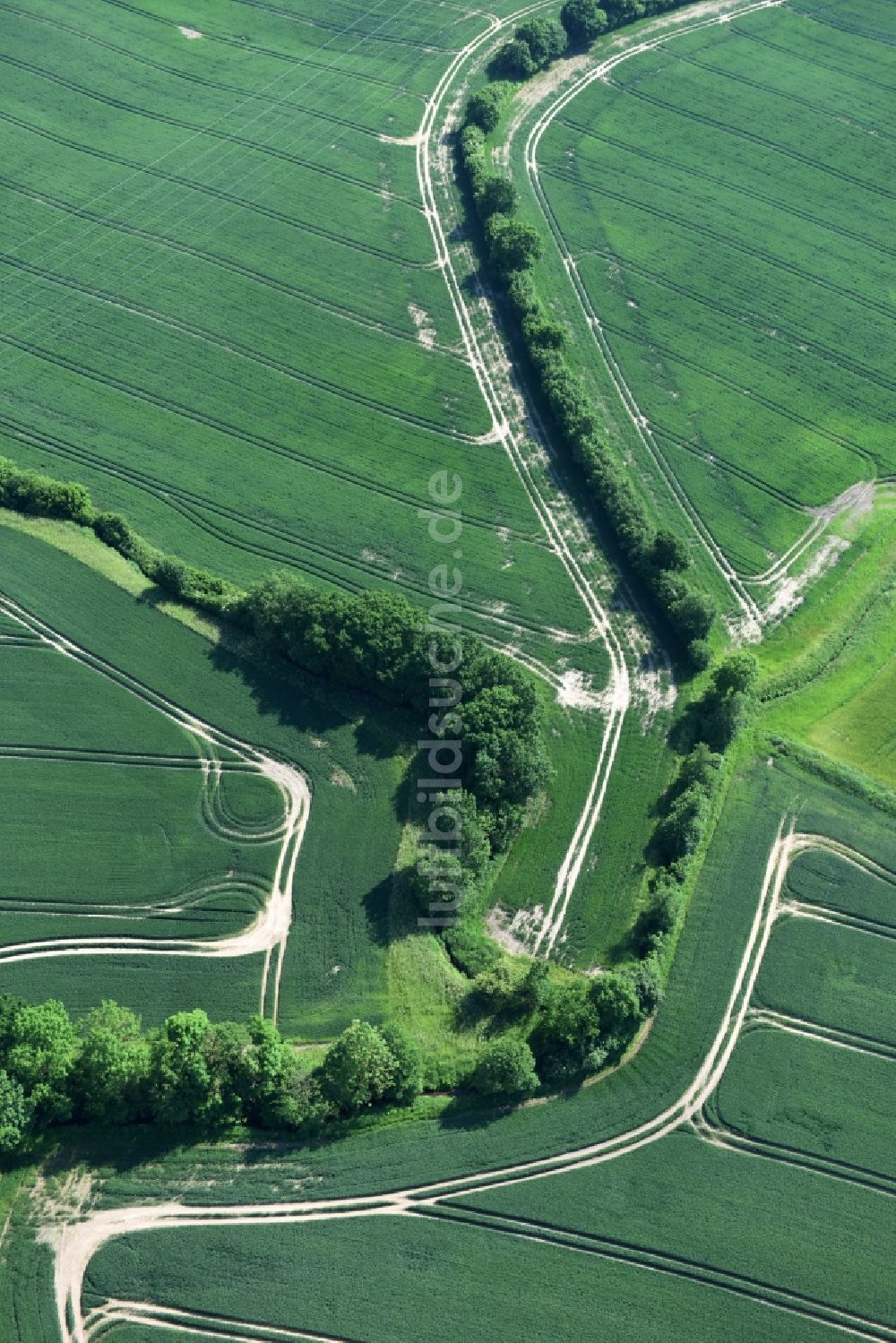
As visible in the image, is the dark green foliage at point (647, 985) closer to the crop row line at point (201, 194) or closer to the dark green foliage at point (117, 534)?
the dark green foliage at point (117, 534)

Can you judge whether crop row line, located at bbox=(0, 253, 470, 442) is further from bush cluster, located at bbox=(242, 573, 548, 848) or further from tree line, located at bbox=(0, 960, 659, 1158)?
tree line, located at bbox=(0, 960, 659, 1158)

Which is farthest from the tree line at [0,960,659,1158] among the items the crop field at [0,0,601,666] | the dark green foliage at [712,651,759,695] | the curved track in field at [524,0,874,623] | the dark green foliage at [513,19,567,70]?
the dark green foliage at [513,19,567,70]

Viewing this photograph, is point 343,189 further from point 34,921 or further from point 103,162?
point 34,921

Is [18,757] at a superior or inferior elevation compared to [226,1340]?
superior

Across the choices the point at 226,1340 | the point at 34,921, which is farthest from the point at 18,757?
the point at 226,1340

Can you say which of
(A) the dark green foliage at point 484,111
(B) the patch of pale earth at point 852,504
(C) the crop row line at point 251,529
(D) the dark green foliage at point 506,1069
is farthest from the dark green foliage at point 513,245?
(D) the dark green foliage at point 506,1069

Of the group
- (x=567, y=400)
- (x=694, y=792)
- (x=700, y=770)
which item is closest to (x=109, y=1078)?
(x=694, y=792)

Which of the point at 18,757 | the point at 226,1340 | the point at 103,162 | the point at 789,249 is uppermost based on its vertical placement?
the point at 789,249
